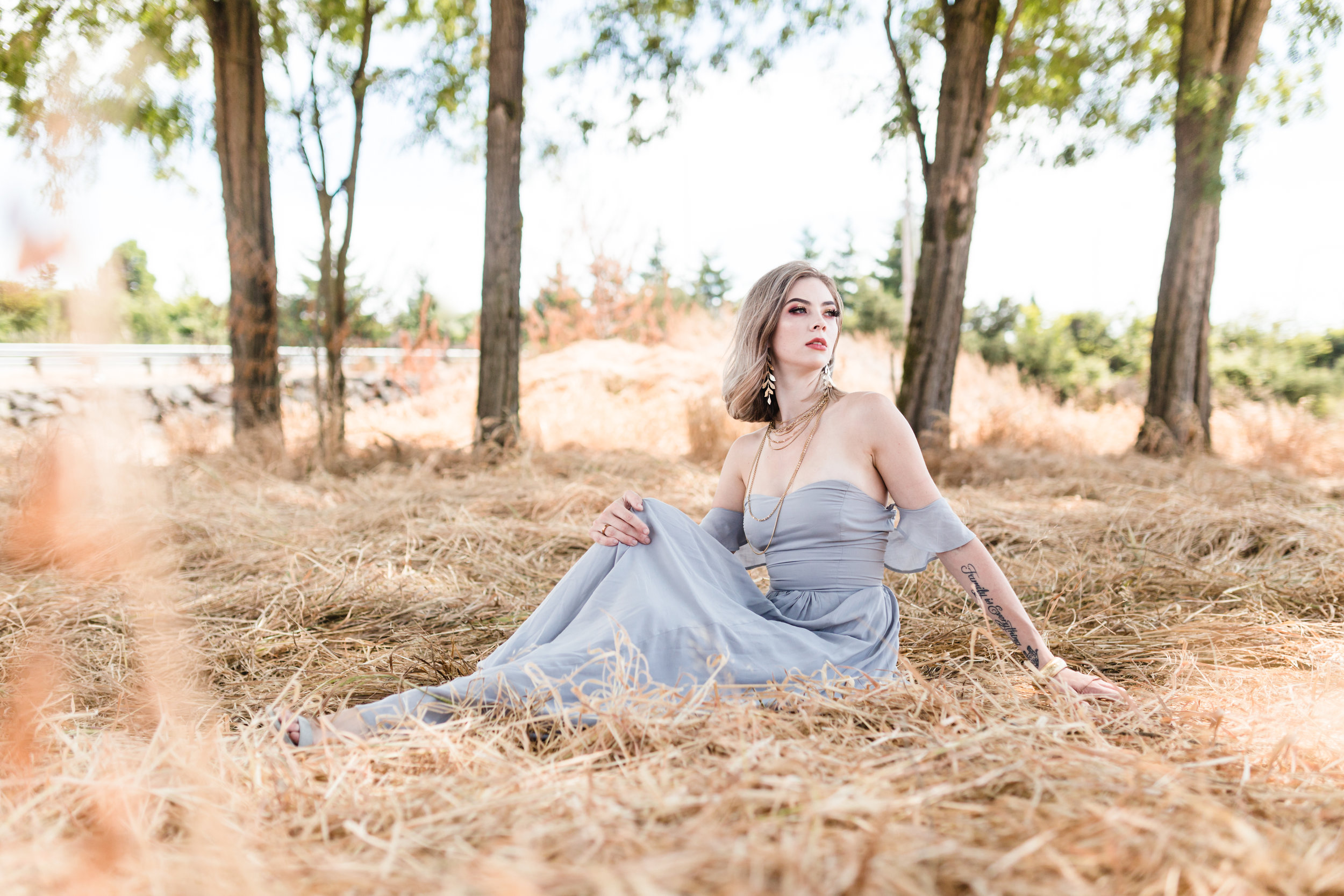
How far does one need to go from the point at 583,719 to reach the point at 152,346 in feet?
51.2

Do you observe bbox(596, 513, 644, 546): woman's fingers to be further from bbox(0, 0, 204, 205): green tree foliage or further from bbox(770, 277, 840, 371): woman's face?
bbox(0, 0, 204, 205): green tree foliage

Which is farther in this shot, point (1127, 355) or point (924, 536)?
point (1127, 355)

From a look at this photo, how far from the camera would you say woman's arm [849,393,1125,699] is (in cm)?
179

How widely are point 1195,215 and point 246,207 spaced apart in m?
7.21

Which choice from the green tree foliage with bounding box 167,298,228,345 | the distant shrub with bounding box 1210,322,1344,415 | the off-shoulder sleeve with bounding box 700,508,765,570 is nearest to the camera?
the off-shoulder sleeve with bounding box 700,508,765,570

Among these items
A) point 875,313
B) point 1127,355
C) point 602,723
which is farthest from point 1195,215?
point 875,313

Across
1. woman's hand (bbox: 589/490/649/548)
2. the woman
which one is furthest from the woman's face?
woman's hand (bbox: 589/490/649/548)

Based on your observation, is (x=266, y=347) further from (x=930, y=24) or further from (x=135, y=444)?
(x=930, y=24)

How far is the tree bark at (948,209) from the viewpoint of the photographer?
202 inches

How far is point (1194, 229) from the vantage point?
6.02 meters

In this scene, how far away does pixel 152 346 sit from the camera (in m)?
14.0

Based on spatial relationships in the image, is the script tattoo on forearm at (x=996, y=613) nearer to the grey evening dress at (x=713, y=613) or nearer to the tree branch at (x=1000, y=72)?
the grey evening dress at (x=713, y=613)

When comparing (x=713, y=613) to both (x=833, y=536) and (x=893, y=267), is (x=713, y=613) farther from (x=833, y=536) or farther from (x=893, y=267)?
(x=893, y=267)

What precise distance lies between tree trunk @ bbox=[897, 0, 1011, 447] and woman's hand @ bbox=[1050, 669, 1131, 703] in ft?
11.7
